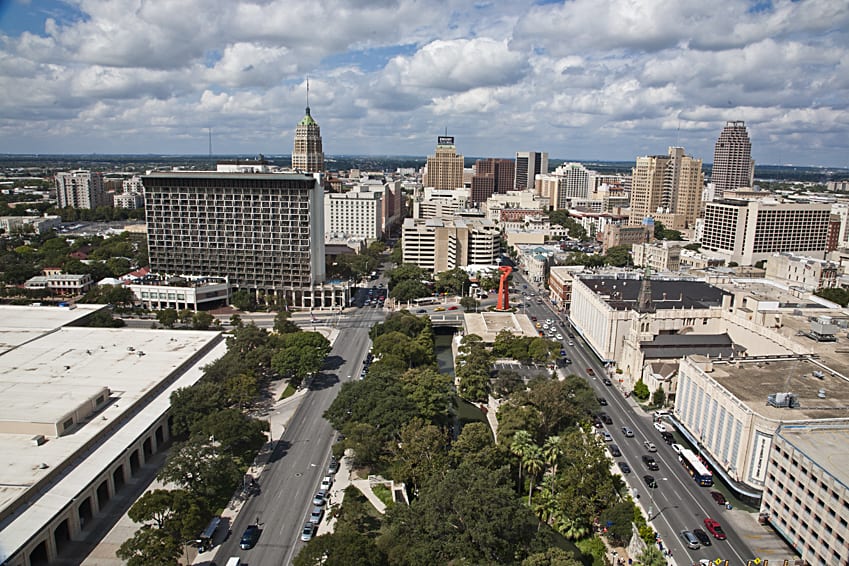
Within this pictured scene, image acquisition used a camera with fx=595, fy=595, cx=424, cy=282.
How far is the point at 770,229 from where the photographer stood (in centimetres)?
15288

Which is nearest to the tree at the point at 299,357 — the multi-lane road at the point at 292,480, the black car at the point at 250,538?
the multi-lane road at the point at 292,480

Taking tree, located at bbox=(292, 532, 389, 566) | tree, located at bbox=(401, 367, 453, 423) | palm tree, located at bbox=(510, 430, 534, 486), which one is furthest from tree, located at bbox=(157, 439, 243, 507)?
palm tree, located at bbox=(510, 430, 534, 486)

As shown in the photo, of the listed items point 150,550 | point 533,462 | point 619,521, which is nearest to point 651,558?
point 619,521

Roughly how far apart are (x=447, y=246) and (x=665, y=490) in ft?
324

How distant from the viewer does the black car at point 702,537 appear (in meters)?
48.8

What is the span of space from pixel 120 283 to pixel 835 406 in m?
124

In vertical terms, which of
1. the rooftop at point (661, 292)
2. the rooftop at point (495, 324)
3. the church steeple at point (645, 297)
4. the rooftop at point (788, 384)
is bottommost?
the rooftop at point (495, 324)

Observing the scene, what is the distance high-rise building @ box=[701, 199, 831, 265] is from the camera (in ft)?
499

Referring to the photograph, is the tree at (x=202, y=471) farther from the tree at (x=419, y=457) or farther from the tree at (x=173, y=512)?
the tree at (x=419, y=457)

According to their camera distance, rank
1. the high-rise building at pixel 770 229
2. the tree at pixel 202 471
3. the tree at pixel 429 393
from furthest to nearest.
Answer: the high-rise building at pixel 770 229 → the tree at pixel 429 393 → the tree at pixel 202 471

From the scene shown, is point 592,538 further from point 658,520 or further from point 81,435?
point 81,435

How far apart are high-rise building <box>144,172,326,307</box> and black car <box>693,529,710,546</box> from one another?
85865 millimetres

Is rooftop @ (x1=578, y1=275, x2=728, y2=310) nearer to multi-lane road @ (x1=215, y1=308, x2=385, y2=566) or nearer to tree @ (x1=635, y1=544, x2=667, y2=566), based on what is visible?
multi-lane road @ (x1=215, y1=308, x2=385, y2=566)

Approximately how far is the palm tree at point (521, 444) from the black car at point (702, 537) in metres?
15.6
